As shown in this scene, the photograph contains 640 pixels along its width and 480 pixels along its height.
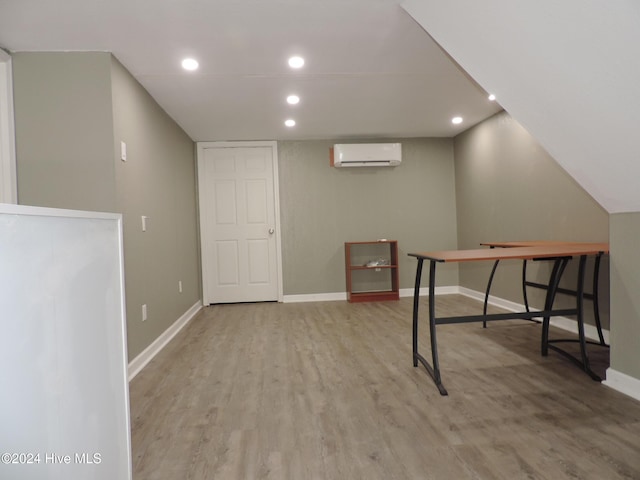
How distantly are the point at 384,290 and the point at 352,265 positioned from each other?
1.91 feet

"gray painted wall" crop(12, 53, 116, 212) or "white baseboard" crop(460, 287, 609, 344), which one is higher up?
"gray painted wall" crop(12, 53, 116, 212)

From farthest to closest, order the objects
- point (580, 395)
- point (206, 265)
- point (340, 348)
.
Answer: point (206, 265) → point (340, 348) → point (580, 395)

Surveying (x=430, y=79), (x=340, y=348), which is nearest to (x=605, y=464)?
(x=340, y=348)

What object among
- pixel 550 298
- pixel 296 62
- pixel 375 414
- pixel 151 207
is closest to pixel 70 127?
pixel 151 207

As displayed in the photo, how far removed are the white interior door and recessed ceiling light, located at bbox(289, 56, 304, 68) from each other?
2.43m

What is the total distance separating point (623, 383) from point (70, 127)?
3815mm

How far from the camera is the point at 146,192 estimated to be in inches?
128

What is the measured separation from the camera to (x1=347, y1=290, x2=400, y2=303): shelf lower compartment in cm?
519

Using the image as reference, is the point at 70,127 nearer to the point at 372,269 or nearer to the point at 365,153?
the point at 365,153

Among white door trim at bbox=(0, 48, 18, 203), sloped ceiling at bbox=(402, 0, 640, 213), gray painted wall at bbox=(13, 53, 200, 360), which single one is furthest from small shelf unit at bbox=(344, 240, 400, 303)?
white door trim at bbox=(0, 48, 18, 203)

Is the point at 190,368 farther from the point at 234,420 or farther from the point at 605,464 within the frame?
the point at 605,464

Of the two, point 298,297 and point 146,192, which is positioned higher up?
point 146,192

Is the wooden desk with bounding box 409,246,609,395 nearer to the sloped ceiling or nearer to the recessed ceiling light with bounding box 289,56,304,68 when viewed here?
the sloped ceiling

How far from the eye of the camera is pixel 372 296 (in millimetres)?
5207
